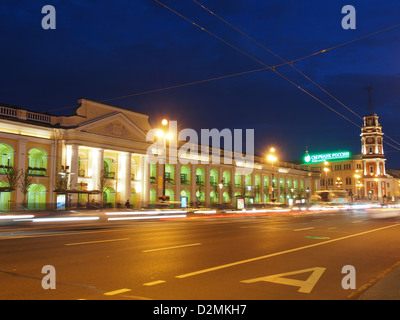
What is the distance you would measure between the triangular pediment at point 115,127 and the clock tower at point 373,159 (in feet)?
292

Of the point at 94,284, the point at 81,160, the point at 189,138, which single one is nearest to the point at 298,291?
the point at 94,284

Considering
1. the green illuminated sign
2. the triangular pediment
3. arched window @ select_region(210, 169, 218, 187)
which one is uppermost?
the green illuminated sign

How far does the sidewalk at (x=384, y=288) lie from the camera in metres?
7.00

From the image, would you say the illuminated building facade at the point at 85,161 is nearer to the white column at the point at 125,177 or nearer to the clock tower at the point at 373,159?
the white column at the point at 125,177

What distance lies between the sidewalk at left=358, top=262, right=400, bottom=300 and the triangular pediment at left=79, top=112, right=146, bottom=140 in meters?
45.3

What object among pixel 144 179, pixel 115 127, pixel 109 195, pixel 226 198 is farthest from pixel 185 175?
pixel 115 127

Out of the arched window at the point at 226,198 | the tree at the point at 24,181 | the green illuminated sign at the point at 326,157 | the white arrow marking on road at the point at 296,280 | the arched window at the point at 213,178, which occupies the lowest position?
the white arrow marking on road at the point at 296,280

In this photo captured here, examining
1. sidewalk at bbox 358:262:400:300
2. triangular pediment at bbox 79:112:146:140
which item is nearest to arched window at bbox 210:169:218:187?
triangular pediment at bbox 79:112:146:140

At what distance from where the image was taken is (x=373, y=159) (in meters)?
124

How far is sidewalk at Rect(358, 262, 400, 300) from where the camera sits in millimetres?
7004

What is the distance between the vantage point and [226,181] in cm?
7556

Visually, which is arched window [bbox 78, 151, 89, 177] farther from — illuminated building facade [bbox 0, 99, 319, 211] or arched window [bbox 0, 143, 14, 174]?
arched window [bbox 0, 143, 14, 174]

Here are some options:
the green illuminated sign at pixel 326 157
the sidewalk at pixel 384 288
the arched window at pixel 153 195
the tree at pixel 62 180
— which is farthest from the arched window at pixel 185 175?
the green illuminated sign at pixel 326 157
